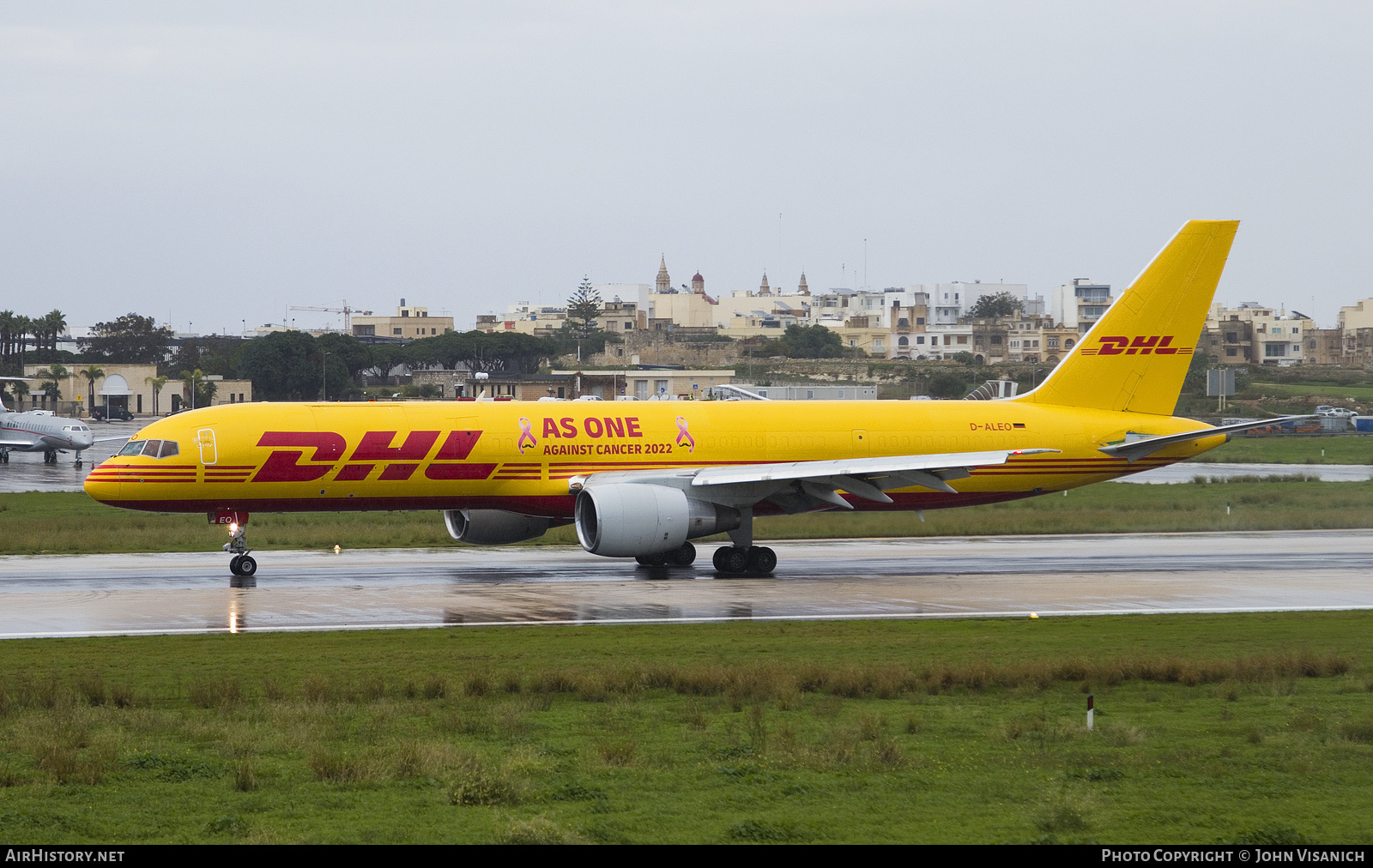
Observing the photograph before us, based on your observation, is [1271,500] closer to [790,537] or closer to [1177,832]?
[790,537]

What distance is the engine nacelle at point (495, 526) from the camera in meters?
37.5

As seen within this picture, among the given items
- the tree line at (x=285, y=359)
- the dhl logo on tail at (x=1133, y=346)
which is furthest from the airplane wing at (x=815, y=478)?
the tree line at (x=285, y=359)

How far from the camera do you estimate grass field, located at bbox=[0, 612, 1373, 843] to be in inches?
490

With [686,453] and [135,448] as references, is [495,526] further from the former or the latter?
[135,448]

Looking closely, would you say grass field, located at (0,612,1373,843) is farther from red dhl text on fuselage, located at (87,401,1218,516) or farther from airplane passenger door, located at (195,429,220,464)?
red dhl text on fuselage, located at (87,401,1218,516)

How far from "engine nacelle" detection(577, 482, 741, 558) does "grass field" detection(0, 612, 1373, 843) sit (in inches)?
315

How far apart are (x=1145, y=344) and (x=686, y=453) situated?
14170 millimetres

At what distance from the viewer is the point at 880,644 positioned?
23.7 m

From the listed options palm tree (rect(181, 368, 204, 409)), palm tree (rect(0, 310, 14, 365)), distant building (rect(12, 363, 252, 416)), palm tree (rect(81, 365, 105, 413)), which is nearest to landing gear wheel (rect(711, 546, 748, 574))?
palm tree (rect(181, 368, 204, 409))

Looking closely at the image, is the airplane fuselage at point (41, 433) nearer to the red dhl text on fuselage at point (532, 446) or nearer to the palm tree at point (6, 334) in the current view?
the red dhl text on fuselage at point (532, 446)

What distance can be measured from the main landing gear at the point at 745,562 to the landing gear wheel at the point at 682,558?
165 centimetres

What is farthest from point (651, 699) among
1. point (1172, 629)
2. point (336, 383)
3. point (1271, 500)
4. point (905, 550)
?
point (336, 383)

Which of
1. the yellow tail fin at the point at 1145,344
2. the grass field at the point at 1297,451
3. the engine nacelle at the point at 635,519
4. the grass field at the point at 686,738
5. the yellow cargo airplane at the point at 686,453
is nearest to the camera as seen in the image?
the grass field at the point at 686,738

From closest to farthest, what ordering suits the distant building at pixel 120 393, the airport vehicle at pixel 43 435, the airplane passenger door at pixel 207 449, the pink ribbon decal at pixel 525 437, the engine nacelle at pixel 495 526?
the airplane passenger door at pixel 207 449, the pink ribbon decal at pixel 525 437, the engine nacelle at pixel 495 526, the airport vehicle at pixel 43 435, the distant building at pixel 120 393
